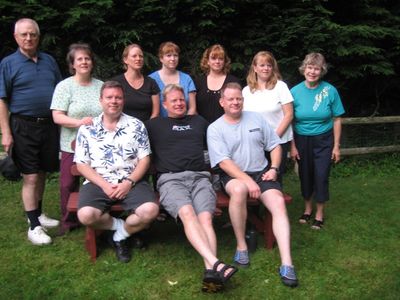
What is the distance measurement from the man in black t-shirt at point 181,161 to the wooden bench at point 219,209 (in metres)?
0.20

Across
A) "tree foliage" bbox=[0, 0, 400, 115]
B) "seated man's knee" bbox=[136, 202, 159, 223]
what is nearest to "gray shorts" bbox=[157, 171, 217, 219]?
"seated man's knee" bbox=[136, 202, 159, 223]

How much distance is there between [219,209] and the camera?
4.16 m

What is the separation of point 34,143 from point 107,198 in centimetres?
99

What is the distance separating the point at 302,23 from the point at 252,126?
11.0ft

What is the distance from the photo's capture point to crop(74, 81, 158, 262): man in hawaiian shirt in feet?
12.8

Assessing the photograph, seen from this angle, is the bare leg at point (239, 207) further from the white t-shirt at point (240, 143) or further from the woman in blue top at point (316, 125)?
the woman in blue top at point (316, 125)

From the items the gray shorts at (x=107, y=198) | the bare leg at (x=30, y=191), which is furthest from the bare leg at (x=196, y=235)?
the bare leg at (x=30, y=191)

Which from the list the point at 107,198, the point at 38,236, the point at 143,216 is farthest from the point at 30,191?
the point at 143,216

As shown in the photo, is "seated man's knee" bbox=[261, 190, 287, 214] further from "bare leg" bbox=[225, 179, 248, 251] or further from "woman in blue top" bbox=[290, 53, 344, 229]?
"woman in blue top" bbox=[290, 53, 344, 229]

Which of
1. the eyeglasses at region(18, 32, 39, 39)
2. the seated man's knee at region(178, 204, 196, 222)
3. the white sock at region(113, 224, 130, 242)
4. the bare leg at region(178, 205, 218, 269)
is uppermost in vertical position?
the eyeglasses at region(18, 32, 39, 39)

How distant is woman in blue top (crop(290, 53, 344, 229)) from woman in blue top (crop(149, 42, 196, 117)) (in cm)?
107

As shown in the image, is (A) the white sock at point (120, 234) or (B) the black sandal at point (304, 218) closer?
(A) the white sock at point (120, 234)

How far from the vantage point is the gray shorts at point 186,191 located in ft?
12.7

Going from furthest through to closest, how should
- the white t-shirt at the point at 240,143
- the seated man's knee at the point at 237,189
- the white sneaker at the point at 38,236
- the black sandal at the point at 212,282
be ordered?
the white sneaker at the point at 38,236
the white t-shirt at the point at 240,143
the seated man's knee at the point at 237,189
the black sandal at the point at 212,282
